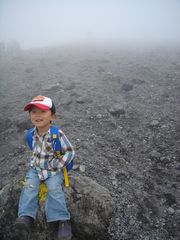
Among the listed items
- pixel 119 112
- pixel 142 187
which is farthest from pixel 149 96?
pixel 142 187

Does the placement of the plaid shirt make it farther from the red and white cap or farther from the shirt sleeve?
the red and white cap

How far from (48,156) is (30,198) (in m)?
0.80

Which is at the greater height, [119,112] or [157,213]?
[119,112]

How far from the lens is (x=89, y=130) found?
832 cm

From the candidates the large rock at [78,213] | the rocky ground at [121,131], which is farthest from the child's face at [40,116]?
the rocky ground at [121,131]

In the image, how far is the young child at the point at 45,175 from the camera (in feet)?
12.3

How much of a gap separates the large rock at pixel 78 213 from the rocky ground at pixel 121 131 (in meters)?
0.42

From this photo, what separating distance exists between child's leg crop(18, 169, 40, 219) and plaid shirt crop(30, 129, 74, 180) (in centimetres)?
16

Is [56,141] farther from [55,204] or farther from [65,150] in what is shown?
[55,204]

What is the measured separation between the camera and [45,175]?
404cm

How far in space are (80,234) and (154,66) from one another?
46.8ft

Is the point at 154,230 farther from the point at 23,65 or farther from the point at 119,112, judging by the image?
the point at 23,65

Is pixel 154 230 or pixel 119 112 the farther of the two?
pixel 119 112

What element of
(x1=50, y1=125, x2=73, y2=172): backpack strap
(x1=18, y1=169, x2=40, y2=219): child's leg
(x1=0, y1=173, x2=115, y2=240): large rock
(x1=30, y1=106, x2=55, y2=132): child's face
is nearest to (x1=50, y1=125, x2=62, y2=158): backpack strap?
(x1=50, y1=125, x2=73, y2=172): backpack strap
